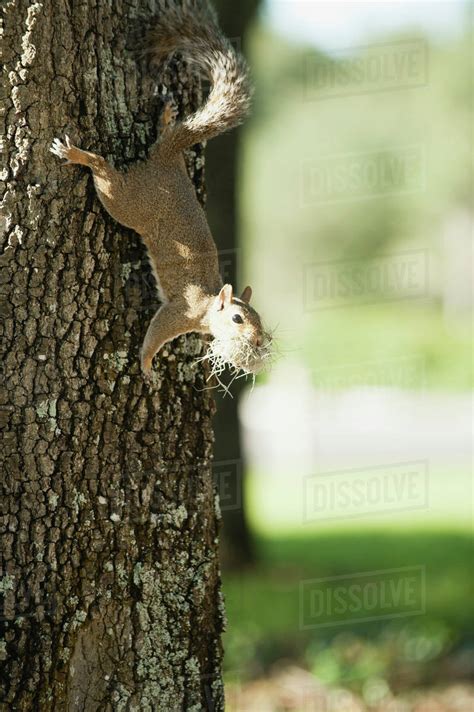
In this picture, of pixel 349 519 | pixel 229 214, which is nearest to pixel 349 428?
pixel 349 519

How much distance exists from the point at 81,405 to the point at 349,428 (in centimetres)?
944

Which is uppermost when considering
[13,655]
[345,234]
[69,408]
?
[345,234]

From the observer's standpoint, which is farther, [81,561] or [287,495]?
[287,495]

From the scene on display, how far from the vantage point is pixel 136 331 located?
2.66m

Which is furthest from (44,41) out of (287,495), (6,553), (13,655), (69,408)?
(287,495)

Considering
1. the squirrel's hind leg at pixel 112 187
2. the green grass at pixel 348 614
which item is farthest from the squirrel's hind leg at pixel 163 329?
the green grass at pixel 348 614

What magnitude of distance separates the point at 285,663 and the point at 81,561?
2.69 m

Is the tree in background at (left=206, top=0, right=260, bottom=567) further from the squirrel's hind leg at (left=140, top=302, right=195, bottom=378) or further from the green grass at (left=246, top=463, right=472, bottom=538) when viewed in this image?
the squirrel's hind leg at (left=140, top=302, right=195, bottom=378)

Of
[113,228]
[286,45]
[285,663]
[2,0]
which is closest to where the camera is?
[2,0]

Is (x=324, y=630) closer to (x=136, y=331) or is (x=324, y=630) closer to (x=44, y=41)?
(x=136, y=331)

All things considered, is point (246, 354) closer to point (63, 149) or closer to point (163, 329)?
point (163, 329)

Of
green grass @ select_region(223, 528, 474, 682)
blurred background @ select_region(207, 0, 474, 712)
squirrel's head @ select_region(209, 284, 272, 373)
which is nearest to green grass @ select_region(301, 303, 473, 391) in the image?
blurred background @ select_region(207, 0, 474, 712)

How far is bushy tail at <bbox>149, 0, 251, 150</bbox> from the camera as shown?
2.63 m

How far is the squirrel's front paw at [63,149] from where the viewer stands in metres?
2.47
